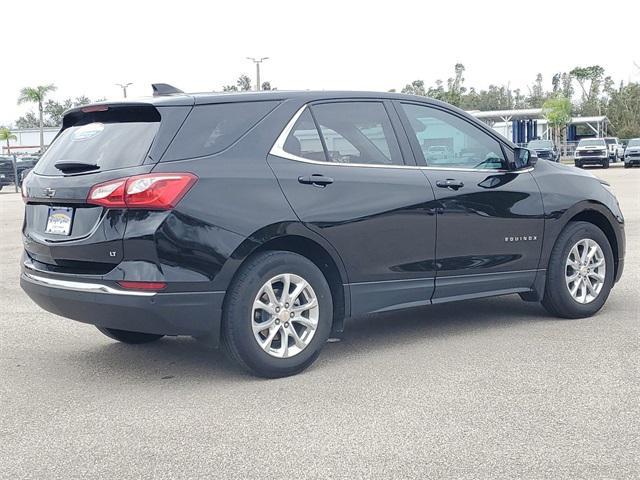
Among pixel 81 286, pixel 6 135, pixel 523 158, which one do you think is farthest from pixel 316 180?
pixel 6 135

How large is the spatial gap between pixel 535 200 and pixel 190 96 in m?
2.84

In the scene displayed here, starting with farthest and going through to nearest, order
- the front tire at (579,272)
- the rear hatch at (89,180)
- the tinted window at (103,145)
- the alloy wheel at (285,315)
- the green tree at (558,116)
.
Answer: the green tree at (558,116)
the front tire at (579,272)
the alloy wheel at (285,315)
the tinted window at (103,145)
the rear hatch at (89,180)

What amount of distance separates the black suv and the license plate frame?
13mm

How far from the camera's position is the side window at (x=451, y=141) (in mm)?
6203

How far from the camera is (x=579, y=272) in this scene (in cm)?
697

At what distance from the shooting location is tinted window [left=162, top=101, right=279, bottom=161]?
5.13m

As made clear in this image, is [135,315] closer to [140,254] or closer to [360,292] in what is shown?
[140,254]

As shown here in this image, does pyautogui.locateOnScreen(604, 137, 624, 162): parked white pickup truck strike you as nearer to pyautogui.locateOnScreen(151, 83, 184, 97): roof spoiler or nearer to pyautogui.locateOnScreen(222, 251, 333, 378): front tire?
pyautogui.locateOnScreen(151, 83, 184, 97): roof spoiler

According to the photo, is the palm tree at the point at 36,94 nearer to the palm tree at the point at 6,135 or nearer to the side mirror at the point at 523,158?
the palm tree at the point at 6,135

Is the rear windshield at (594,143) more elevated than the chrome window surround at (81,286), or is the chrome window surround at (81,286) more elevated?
the rear windshield at (594,143)

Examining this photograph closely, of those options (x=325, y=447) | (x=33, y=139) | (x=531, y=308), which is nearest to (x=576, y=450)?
(x=325, y=447)

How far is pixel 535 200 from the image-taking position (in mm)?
6695

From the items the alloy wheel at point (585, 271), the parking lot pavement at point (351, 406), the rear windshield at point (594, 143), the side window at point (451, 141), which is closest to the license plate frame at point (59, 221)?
the parking lot pavement at point (351, 406)

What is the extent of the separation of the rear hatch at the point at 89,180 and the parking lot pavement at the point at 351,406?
0.82 m
